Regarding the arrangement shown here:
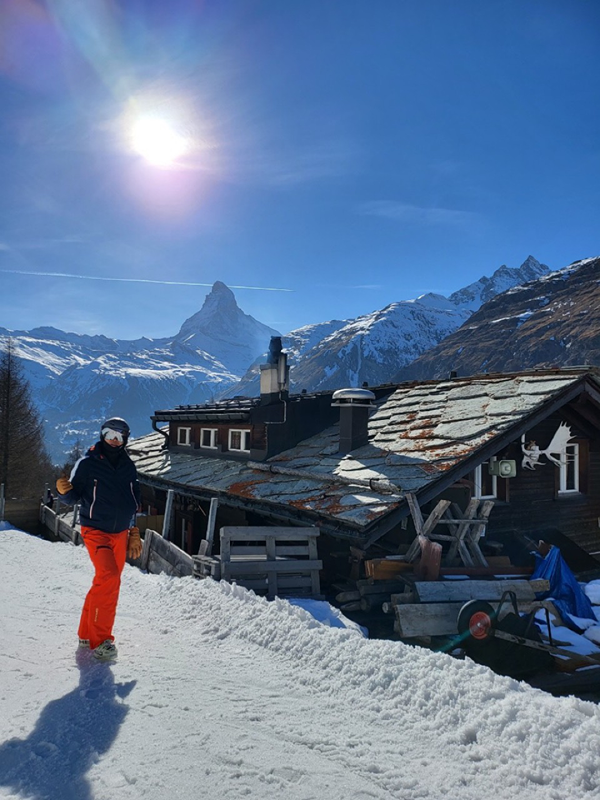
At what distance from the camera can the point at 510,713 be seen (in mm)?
3922

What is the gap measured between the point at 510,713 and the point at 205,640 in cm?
324

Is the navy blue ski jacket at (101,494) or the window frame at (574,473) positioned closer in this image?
the navy blue ski jacket at (101,494)

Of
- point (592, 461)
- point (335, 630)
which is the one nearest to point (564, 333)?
point (592, 461)

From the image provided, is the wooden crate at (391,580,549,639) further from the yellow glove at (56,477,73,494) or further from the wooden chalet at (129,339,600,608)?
the yellow glove at (56,477,73,494)

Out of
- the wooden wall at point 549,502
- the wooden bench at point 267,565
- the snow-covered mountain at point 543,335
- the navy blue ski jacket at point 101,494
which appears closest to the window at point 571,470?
the wooden wall at point 549,502

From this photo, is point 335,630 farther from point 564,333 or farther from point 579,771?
point 564,333

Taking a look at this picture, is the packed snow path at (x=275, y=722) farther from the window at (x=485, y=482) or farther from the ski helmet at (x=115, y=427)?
the window at (x=485, y=482)

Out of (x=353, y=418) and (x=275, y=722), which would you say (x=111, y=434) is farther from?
(x=353, y=418)

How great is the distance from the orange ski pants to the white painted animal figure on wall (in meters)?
10.1

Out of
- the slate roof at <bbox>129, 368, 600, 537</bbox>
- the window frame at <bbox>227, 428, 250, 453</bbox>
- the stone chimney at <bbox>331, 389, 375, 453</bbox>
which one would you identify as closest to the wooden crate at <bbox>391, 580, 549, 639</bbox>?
the slate roof at <bbox>129, 368, 600, 537</bbox>

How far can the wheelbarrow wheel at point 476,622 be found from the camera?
7.04 meters

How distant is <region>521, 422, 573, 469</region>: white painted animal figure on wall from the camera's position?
493 inches

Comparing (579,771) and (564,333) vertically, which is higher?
(564,333)

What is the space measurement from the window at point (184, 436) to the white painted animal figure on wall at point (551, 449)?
11.6 metres
